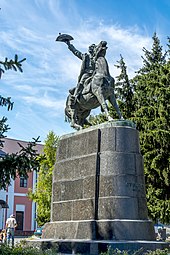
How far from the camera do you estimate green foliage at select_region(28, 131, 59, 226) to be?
2928cm

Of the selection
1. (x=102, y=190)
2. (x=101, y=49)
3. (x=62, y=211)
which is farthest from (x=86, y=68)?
(x=62, y=211)

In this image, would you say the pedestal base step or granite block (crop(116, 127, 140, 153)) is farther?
granite block (crop(116, 127, 140, 153))

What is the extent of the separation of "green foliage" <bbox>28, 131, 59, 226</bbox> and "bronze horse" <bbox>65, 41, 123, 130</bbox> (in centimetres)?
1671

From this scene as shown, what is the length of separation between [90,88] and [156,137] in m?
8.97

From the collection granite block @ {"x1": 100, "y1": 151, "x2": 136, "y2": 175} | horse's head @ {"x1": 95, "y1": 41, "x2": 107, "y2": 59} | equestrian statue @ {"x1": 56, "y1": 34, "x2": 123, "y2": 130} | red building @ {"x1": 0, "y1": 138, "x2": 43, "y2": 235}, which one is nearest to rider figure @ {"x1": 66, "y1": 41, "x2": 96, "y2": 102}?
equestrian statue @ {"x1": 56, "y1": 34, "x2": 123, "y2": 130}

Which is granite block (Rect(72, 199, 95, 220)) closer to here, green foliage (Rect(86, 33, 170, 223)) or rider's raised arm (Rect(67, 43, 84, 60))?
rider's raised arm (Rect(67, 43, 84, 60))

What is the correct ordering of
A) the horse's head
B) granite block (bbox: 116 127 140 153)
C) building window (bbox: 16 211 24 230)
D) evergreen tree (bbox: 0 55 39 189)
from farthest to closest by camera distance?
building window (bbox: 16 211 24 230) → the horse's head → granite block (bbox: 116 127 140 153) → evergreen tree (bbox: 0 55 39 189)

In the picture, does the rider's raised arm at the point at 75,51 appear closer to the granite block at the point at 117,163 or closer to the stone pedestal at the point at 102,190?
the stone pedestal at the point at 102,190

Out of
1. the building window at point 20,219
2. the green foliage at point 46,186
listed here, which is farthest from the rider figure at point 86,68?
the building window at point 20,219

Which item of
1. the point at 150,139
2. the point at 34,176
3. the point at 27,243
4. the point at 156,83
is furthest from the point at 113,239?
the point at 34,176

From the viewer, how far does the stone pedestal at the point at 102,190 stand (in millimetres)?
9500

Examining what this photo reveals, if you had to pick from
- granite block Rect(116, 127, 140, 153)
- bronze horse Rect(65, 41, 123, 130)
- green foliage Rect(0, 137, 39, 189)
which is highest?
bronze horse Rect(65, 41, 123, 130)

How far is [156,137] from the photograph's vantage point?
20078 mm

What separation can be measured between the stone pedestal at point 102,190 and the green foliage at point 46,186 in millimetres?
18090
